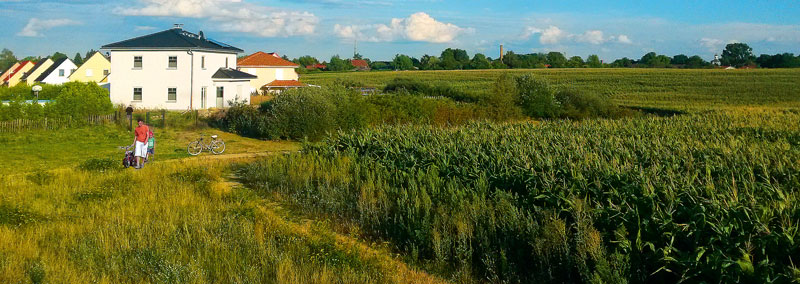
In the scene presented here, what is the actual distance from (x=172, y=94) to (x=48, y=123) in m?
12.6

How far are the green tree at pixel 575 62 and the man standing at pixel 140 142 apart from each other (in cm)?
9458

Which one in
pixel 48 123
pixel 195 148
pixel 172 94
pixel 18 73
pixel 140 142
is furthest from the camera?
pixel 18 73

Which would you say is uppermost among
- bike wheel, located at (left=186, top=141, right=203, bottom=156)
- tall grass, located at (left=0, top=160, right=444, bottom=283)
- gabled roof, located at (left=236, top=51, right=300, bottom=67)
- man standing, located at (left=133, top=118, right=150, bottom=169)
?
gabled roof, located at (left=236, top=51, right=300, bottom=67)

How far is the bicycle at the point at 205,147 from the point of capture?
2150 cm

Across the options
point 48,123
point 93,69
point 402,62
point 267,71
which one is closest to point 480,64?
point 402,62

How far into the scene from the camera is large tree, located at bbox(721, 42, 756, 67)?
105000 mm

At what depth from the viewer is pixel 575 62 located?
105000 millimetres

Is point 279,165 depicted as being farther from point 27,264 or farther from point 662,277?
point 662,277

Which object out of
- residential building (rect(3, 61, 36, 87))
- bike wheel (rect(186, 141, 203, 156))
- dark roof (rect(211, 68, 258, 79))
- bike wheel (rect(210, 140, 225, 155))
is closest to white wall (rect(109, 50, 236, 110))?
dark roof (rect(211, 68, 258, 79))

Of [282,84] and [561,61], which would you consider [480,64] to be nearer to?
[561,61]

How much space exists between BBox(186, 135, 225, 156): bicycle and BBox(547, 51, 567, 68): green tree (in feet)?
299

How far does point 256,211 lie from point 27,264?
409cm

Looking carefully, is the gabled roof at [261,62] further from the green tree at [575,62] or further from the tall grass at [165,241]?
the green tree at [575,62]

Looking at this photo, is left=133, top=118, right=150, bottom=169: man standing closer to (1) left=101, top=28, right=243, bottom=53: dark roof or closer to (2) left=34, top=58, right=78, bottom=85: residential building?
(1) left=101, top=28, right=243, bottom=53: dark roof
